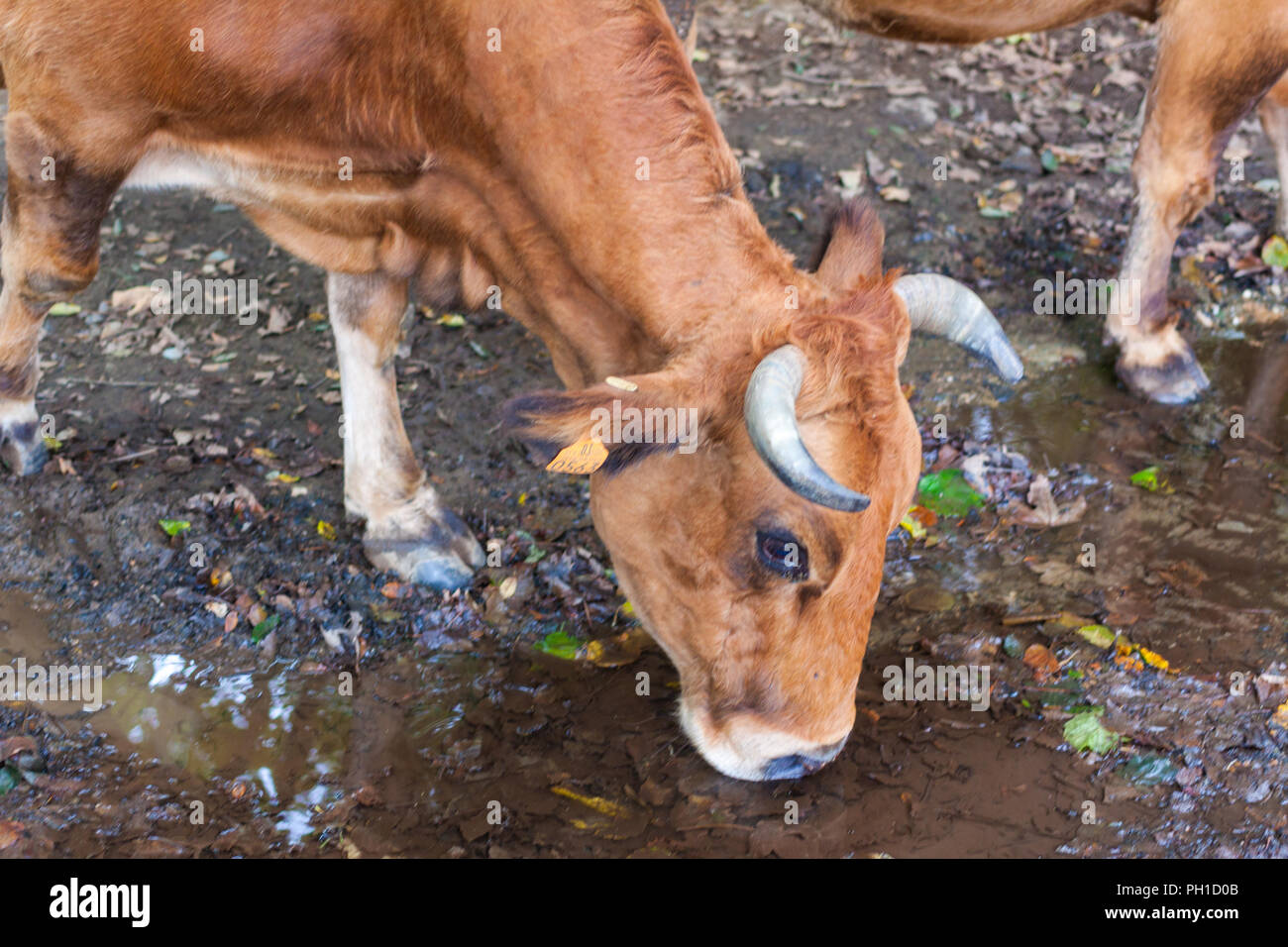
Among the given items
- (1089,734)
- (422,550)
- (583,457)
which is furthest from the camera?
(422,550)

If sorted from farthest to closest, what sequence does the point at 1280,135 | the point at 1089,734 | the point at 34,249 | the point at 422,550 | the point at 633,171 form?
the point at 1280,135
the point at 422,550
the point at 34,249
the point at 1089,734
the point at 633,171

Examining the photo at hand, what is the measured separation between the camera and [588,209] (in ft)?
12.6

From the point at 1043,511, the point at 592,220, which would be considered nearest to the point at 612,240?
the point at 592,220

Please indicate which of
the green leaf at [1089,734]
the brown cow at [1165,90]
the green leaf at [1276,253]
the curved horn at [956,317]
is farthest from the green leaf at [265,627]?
the green leaf at [1276,253]

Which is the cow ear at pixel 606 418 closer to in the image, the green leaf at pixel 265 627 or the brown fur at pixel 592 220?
the brown fur at pixel 592 220

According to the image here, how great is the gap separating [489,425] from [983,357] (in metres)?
2.97

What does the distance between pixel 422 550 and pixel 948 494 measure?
2542mm

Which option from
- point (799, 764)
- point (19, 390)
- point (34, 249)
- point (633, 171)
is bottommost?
point (799, 764)

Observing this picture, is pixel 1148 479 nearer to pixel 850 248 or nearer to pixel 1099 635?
pixel 1099 635

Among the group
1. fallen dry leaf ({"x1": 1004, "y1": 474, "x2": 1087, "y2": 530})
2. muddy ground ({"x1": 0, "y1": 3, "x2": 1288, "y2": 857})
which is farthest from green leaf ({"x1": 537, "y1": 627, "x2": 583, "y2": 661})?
fallen dry leaf ({"x1": 1004, "y1": 474, "x2": 1087, "y2": 530})

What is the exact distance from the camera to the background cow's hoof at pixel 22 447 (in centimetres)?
552

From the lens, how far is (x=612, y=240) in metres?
3.81

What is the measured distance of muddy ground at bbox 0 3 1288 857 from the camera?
4156 mm

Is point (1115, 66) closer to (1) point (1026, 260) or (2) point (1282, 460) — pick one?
(1) point (1026, 260)
